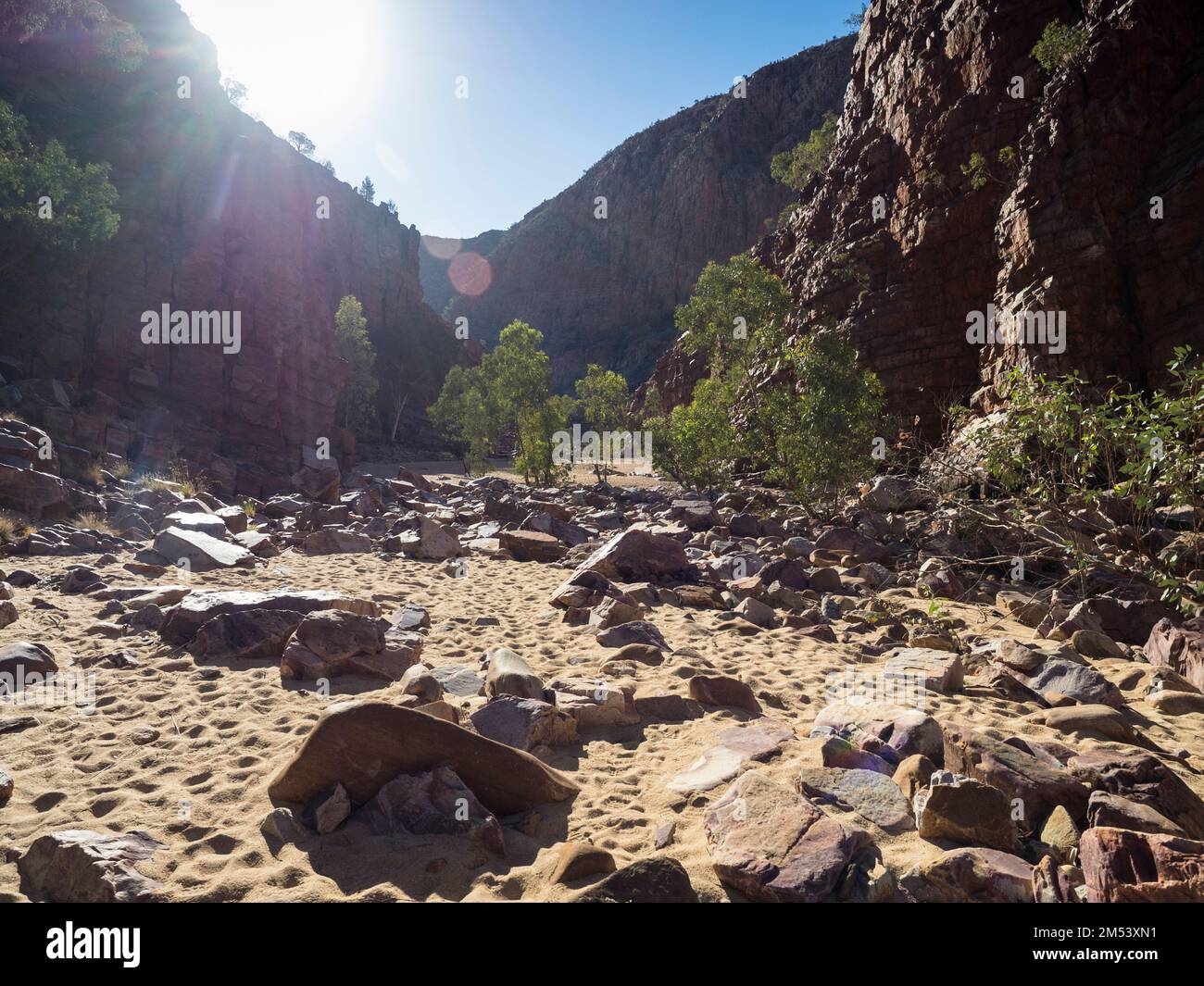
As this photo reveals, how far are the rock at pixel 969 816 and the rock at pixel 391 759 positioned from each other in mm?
1897

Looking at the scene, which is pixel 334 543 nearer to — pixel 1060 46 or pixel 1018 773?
pixel 1018 773

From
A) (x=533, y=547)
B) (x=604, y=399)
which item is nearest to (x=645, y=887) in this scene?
(x=533, y=547)

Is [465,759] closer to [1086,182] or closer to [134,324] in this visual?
[1086,182]

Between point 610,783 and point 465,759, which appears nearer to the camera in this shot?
point 465,759

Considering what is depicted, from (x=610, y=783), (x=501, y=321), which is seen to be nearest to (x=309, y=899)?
(x=610, y=783)

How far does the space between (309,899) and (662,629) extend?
481 cm

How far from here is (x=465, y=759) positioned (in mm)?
3574

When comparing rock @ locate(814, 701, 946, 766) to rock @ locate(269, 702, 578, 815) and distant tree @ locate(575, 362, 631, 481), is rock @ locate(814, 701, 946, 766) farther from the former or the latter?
distant tree @ locate(575, 362, 631, 481)

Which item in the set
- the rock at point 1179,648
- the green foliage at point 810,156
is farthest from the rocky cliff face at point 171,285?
the green foliage at point 810,156

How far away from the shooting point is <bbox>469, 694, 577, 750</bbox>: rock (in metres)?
4.28

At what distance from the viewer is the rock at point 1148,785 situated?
10.6 feet

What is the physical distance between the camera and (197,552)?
10148 millimetres

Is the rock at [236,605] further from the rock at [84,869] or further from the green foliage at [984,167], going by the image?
the green foliage at [984,167]

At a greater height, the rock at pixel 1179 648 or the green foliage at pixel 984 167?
the green foliage at pixel 984 167
